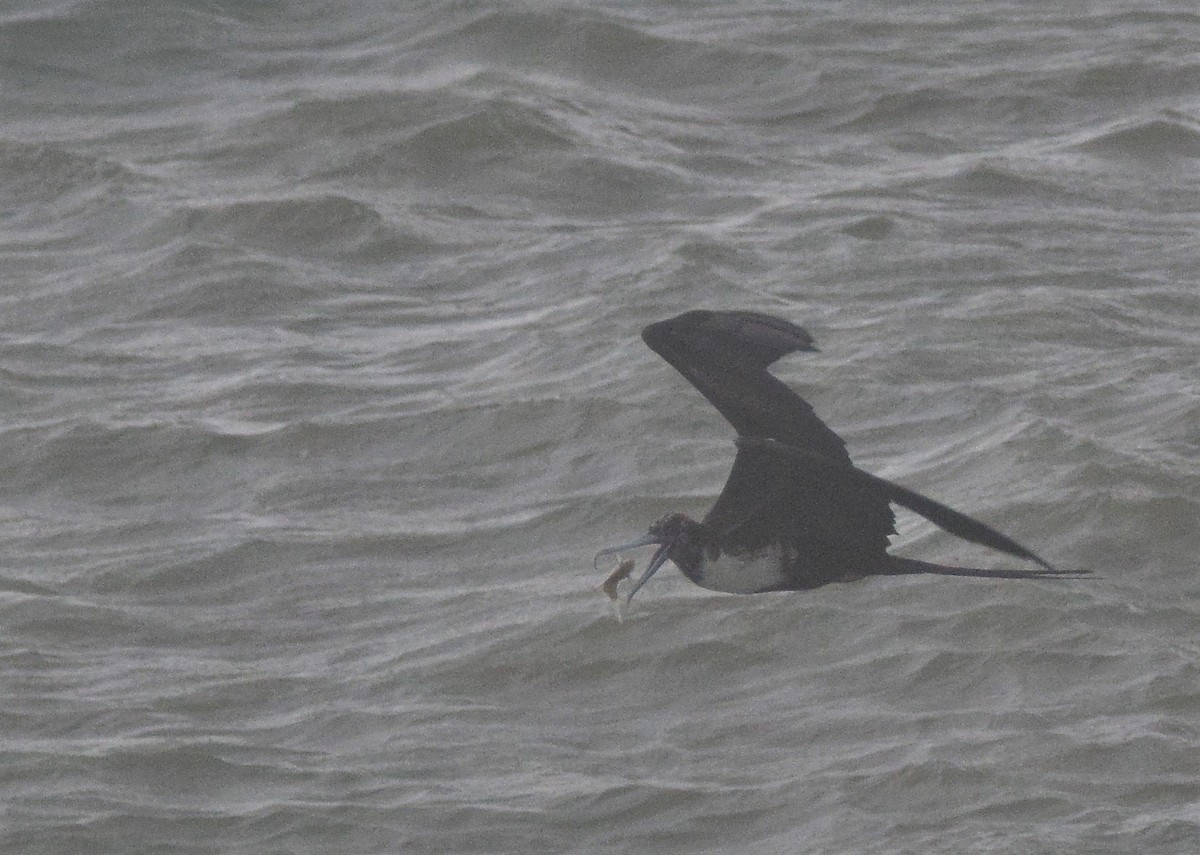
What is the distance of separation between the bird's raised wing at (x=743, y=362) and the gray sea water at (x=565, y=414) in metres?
1.80

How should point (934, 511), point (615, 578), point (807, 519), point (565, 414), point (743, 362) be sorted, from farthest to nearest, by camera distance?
point (565, 414) → point (615, 578) → point (807, 519) → point (743, 362) → point (934, 511)

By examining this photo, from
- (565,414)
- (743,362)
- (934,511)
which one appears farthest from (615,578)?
(565,414)

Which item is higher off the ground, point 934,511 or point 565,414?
point 934,511

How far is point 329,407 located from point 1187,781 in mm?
4108

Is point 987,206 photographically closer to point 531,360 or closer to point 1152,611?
point 531,360

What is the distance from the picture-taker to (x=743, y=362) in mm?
5934

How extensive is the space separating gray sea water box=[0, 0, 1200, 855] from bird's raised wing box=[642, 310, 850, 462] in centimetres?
180

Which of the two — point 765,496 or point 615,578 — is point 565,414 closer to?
point 615,578

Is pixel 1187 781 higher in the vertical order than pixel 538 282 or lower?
lower

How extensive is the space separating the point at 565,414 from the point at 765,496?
4.16m

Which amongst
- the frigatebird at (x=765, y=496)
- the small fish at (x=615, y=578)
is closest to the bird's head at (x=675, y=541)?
the frigatebird at (x=765, y=496)

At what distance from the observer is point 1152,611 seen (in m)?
8.55

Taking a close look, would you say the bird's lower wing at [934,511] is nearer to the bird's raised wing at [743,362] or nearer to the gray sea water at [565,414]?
the bird's raised wing at [743,362]

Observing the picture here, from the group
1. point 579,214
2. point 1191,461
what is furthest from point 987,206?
point 1191,461
